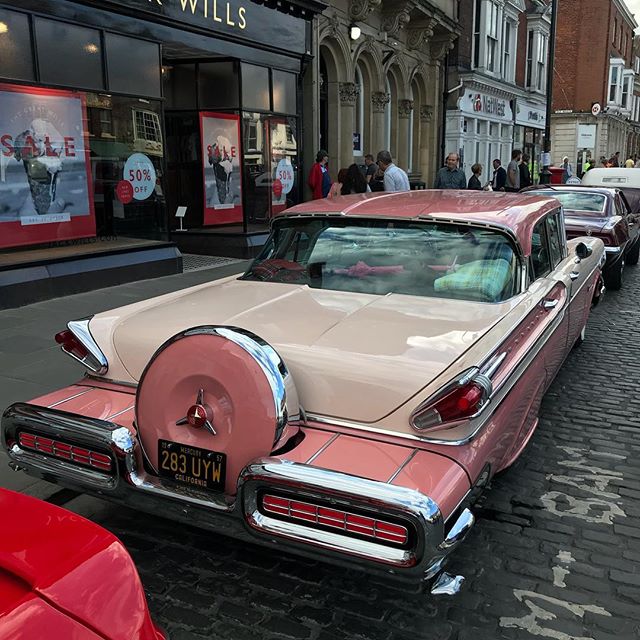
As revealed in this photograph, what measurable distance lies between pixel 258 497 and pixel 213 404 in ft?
1.39

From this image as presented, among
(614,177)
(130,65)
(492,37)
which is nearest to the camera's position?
(130,65)

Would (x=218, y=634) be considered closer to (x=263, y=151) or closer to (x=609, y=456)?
(x=609, y=456)

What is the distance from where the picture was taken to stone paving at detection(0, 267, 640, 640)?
2.75 m

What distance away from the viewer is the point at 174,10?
1014 cm

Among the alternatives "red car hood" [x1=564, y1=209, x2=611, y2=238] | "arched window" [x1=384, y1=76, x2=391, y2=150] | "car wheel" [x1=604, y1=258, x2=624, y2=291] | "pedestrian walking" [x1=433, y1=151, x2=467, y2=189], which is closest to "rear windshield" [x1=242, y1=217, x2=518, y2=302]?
"red car hood" [x1=564, y1=209, x2=611, y2=238]

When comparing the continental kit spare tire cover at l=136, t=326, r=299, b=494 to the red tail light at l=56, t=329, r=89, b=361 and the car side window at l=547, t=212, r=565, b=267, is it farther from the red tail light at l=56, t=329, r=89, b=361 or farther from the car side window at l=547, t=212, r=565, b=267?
the car side window at l=547, t=212, r=565, b=267

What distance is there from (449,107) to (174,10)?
15858mm

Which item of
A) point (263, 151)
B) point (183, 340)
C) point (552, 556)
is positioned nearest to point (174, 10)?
point (263, 151)

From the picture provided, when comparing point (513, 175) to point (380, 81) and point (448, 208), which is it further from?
point (448, 208)

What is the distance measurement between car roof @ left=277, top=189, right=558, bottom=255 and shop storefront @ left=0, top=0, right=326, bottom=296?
5.39 m

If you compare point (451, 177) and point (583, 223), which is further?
point (451, 177)

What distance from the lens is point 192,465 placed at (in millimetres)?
2750

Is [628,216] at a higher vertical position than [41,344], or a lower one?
higher

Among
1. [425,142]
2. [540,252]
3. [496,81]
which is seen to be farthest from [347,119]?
[496,81]
